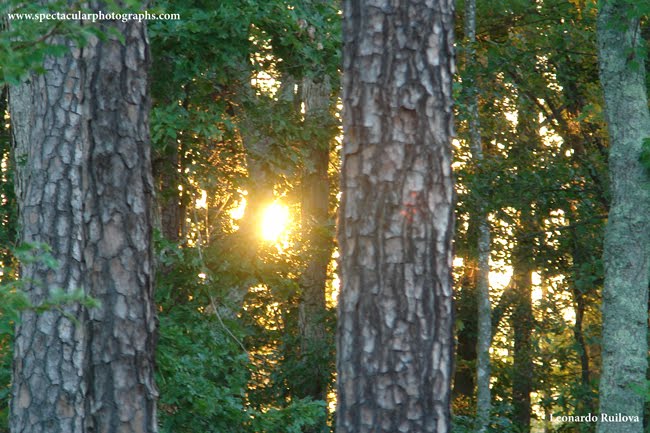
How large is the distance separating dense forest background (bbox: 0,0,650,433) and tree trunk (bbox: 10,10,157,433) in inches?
67.4

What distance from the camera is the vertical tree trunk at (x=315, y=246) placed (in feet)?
45.9

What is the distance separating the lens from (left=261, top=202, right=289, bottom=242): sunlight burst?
41.3 ft

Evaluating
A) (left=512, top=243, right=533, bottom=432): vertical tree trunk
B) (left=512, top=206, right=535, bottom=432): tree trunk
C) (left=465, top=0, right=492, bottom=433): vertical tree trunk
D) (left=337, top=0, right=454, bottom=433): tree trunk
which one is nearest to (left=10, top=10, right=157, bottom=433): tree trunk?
(left=337, top=0, right=454, bottom=433): tree trunk

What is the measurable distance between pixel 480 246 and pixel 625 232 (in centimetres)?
505

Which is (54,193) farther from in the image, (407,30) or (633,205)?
(633,205)

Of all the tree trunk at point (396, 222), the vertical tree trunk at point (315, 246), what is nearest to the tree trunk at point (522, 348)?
the vertical tree trunk at point (315, 246)

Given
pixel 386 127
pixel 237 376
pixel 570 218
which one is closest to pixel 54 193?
pixel 386 127

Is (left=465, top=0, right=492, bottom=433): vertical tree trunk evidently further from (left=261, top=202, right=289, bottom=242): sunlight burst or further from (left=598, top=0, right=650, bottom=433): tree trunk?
(left=598, top=0, right=650, bottom=433): tree trunk

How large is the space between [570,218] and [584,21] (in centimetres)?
311

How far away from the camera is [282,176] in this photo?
1325 centimetres

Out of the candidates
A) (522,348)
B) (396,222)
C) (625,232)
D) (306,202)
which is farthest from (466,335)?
(396,222)

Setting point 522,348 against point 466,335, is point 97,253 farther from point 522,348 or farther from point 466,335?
point 466,335

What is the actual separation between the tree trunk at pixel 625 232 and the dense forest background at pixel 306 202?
66cm

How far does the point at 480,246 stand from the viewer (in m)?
14.5
